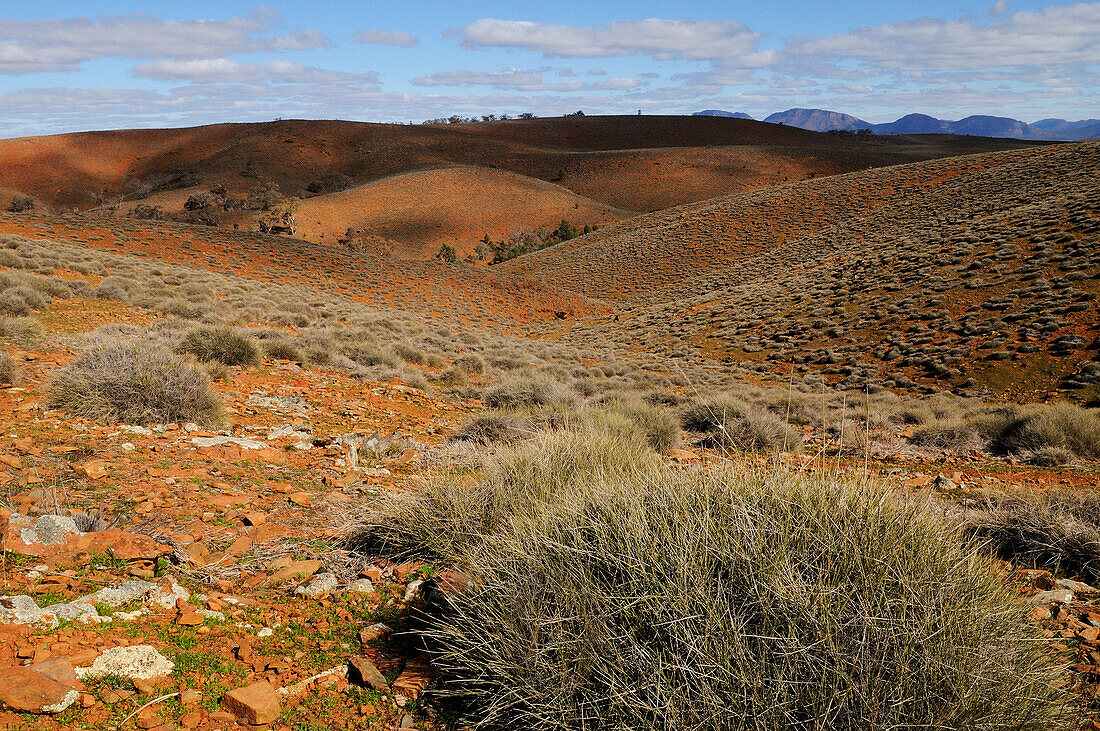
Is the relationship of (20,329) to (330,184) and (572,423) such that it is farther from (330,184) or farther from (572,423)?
(330,184)

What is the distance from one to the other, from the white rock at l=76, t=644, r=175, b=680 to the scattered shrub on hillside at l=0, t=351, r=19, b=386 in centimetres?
534

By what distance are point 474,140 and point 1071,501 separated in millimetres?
83151

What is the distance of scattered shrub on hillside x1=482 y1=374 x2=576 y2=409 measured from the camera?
9.26 m

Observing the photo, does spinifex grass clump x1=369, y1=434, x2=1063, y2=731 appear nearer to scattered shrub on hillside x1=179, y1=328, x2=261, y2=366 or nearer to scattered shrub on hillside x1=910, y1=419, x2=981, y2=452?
scattered shrub on hillside x1=910, y1=419, x2=981, y2=452

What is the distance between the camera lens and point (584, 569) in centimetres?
248

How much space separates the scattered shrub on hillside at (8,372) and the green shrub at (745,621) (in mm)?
6181

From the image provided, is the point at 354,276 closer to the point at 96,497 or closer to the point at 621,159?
the point at 96,497

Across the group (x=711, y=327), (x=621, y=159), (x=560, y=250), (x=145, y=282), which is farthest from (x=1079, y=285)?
(x=621, y=159)

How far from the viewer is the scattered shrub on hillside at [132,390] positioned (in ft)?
18.5

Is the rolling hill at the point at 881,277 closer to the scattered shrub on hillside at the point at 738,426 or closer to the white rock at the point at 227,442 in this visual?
Result: the scattered shrub on hillside at the point at 738,426

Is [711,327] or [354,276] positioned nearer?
[711,327]

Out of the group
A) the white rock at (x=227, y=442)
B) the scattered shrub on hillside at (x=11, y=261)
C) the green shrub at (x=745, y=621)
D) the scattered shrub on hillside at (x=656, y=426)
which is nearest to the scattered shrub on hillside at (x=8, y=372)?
the white rock at (x=227, y=442)

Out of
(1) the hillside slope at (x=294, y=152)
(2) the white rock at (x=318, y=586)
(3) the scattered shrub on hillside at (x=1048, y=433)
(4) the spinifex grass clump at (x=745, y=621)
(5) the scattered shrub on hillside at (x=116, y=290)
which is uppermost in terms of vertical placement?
(1) the hillside slope at (x=294, y=152)

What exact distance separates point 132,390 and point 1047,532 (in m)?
7.74
